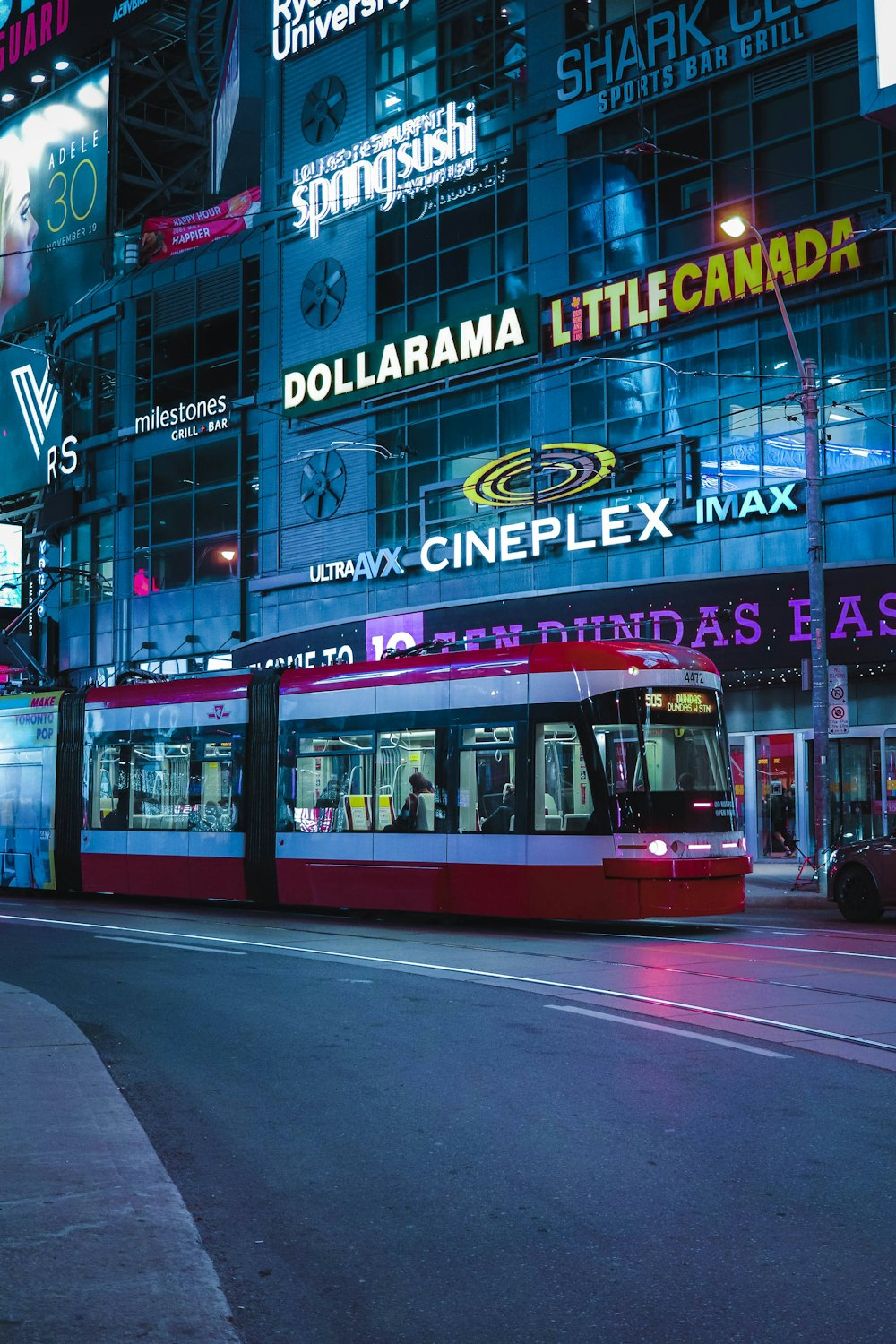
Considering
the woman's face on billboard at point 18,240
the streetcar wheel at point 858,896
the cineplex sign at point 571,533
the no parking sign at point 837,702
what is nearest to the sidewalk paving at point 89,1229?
the streetcar wheel at point 858,896

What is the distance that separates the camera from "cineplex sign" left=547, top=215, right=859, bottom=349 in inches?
1128

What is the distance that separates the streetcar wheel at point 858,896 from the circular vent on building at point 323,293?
2493 centimetres

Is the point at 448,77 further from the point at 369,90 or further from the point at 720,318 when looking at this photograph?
the point at 720,318

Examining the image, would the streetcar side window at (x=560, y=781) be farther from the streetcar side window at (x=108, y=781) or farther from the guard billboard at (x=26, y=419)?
the guard billboard at (x=26, y=419)

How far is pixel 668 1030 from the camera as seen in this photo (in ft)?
33.9

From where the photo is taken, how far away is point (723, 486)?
1195 inches

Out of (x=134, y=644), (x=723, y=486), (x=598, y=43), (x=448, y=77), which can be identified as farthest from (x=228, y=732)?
(x=134, y=644)

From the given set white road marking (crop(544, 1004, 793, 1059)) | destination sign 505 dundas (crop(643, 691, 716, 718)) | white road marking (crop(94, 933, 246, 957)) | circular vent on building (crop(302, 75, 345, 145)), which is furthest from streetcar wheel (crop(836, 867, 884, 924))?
circular vent on building (crop(302, 75, 345, 145))

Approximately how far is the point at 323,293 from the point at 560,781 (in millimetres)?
25721

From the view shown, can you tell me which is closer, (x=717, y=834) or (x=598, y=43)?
(x=717, y=834)

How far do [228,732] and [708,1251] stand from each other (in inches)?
675

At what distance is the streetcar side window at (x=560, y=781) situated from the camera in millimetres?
17266

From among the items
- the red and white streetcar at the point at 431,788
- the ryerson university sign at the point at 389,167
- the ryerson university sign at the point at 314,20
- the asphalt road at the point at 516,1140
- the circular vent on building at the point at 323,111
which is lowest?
the asphalt road at the point at 516,1140

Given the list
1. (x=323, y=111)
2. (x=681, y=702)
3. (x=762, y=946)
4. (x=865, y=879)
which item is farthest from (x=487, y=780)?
(x=323, y=111)
